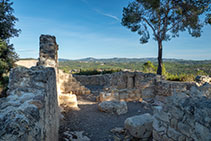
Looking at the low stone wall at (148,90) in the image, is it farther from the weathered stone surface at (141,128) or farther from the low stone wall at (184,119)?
the low stone wall at (184,119)

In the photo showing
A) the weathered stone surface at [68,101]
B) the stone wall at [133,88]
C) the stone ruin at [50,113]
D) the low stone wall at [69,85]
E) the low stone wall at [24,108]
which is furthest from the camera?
the low stone wall at [69,85]

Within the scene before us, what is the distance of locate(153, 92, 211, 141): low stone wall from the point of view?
71.9 inches

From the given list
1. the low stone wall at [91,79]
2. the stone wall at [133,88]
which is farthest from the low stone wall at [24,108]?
the low stone wall at [91,79]

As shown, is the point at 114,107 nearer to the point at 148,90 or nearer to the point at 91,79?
the point at 148,90

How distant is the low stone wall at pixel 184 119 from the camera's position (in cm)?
183

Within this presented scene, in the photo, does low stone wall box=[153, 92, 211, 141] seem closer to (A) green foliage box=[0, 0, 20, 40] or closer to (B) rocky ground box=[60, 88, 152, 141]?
(B) rocky ground box=[60, 88, 152, 141]

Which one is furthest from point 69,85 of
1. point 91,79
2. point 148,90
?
point 91,79

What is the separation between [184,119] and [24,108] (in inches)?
89.7

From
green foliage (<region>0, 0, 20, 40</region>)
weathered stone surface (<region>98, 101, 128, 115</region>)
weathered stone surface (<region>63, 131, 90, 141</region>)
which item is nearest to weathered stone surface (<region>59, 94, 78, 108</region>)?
weathered stone surface (<region>98, 101, 128, 115</region>)

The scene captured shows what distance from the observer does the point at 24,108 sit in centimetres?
151

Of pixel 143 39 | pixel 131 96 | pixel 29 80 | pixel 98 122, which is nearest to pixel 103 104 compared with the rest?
pixel 98 122

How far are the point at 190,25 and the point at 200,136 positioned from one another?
12944 millimetres

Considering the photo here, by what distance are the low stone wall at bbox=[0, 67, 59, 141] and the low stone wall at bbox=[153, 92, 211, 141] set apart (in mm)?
2063

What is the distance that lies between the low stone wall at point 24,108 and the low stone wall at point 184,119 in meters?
2.06
